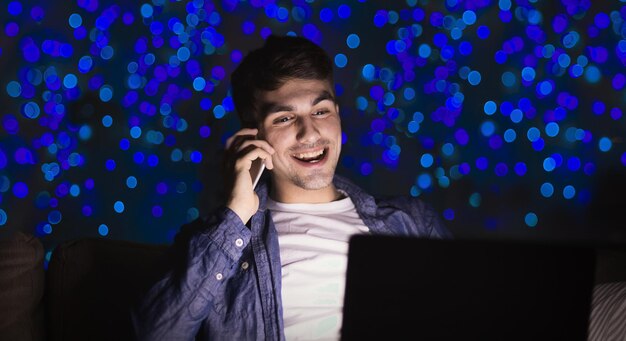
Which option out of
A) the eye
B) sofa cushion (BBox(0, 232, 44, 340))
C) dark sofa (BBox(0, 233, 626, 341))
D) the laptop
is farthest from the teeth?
the laptop

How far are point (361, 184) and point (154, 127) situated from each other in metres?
0.89

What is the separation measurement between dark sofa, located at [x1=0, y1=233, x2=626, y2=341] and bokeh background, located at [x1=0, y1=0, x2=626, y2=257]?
29.1 inches

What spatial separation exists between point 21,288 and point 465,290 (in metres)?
1.11

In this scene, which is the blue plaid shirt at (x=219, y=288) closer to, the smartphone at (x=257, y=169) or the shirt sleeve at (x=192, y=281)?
the shirt sleeve at (x=192, y=281)

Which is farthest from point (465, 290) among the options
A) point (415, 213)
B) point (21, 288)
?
point (21, 288)

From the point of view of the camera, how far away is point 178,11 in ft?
7.27

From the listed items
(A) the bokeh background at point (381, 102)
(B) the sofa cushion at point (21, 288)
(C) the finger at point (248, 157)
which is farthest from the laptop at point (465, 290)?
(A) the bokeh background at point (381, 102)

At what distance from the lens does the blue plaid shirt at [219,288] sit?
Result: 4.03 ft

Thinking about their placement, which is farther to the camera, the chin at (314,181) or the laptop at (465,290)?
the chin at (314,181)

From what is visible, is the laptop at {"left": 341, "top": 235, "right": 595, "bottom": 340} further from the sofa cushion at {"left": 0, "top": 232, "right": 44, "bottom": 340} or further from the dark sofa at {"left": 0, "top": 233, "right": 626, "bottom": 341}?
the sofa cushion at {"left": 0, "top": 232, "right": 44, "bottom": 340}

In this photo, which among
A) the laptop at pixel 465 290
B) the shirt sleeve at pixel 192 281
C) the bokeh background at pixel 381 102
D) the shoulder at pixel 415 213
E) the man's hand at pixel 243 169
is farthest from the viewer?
the bokeh background at pixel 381 102

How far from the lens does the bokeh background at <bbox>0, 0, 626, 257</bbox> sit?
7.20 ft

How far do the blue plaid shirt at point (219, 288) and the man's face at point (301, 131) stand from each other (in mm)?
177

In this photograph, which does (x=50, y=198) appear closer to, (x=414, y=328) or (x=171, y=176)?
(x=171, y=176)
